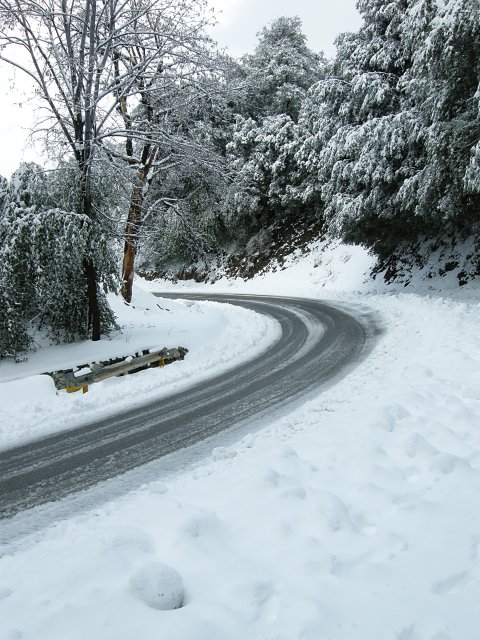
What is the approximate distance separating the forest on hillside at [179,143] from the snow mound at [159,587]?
837cm

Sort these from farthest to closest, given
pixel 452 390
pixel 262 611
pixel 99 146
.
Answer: pixel 99 146 → pixel 452 390 → pixel 262 611

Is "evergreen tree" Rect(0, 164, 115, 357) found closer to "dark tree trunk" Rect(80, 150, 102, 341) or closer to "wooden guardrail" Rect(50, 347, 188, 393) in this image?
Answer: "dark tree trunk" Rect(80, 150, 102, 341)

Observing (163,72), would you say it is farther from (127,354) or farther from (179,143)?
(127,354)

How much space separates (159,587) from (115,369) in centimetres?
755

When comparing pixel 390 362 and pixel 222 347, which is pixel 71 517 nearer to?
pixel 390 362

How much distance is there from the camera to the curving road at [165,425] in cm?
499

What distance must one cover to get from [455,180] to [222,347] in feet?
27.6

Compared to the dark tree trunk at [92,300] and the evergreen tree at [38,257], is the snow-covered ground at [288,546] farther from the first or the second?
the dark tree trunk at [92,300]

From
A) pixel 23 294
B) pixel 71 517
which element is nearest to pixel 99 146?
pixel 23 294

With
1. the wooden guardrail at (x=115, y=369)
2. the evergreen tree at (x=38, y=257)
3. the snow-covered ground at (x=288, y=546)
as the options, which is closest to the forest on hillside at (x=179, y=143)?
the evergreen tree at (x=38, y=257)

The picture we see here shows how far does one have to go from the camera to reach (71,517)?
162 inches

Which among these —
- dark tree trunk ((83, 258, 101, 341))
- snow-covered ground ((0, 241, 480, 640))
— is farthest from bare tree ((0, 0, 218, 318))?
snow-covered ground ((0, 241, 480, 640))

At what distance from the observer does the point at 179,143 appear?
493 inches

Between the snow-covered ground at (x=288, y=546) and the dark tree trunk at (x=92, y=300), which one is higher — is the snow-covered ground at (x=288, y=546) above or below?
below
